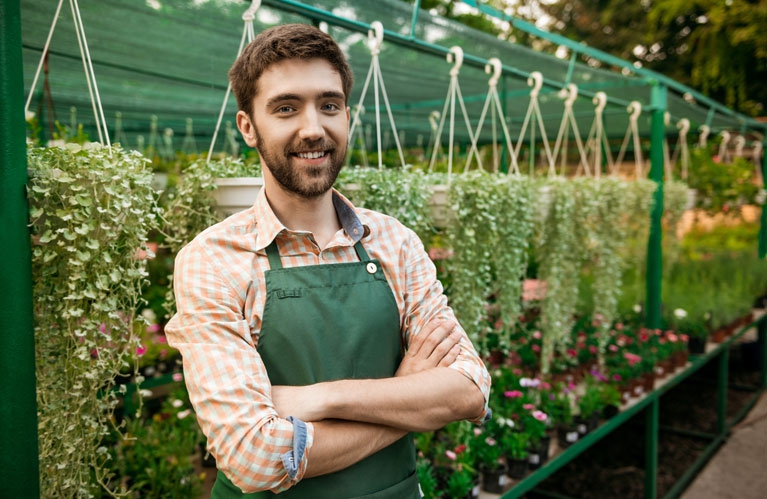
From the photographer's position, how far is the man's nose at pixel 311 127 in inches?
43.6

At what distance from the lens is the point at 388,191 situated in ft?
5.95

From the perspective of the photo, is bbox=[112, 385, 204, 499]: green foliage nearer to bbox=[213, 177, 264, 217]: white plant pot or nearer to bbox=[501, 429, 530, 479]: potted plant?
bbox=[213, 177, 264, 217]: white plant pot

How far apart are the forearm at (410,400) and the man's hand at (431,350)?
3cm

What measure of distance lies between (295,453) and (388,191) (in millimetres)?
982

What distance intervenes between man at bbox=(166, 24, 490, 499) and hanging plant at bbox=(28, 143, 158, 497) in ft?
0.82

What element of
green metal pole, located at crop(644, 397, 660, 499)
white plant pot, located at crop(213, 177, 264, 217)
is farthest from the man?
green metal pole, located at crop(644, 397, 660, 499)

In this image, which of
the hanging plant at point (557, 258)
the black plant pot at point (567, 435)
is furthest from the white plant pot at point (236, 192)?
the black plant pot at point (567, 435)

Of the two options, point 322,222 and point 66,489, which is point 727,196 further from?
point 66,489

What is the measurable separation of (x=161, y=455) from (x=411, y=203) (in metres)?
1.29

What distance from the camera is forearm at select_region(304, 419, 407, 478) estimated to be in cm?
104

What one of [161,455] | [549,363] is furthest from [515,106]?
[161,455]

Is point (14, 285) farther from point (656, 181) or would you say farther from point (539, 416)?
point (656, 181)

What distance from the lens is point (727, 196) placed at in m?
5.44

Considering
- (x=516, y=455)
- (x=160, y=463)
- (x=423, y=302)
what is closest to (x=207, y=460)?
(x=160, y=463)
